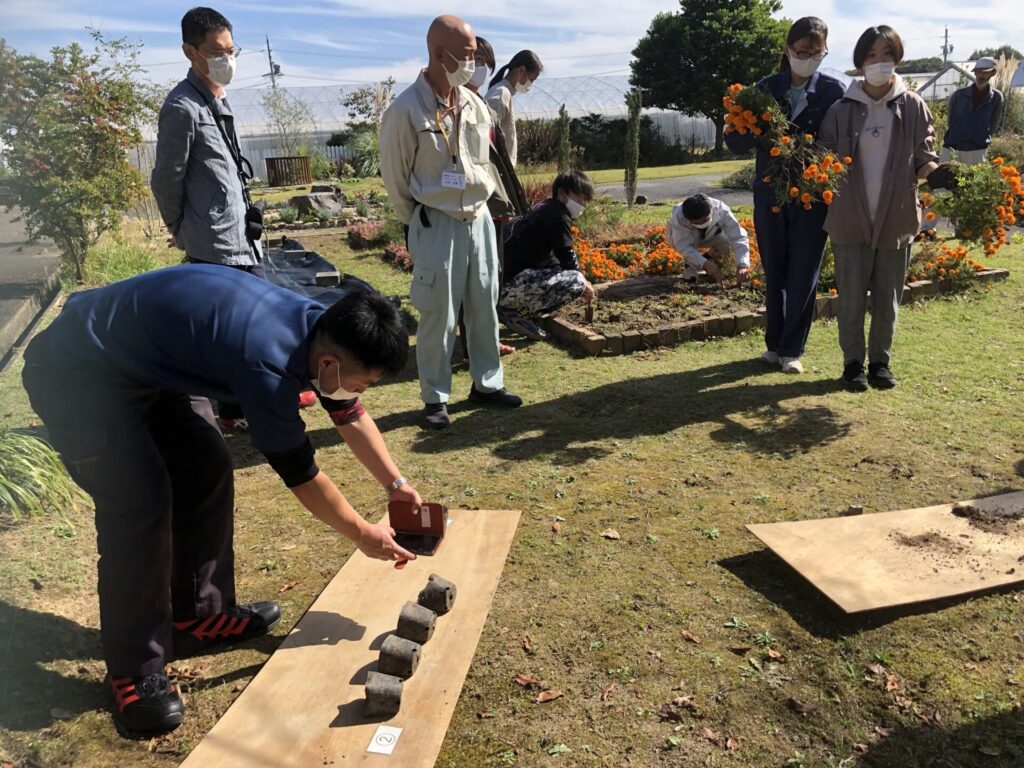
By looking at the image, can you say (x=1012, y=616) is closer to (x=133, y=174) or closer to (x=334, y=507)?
(x=334, y=507)

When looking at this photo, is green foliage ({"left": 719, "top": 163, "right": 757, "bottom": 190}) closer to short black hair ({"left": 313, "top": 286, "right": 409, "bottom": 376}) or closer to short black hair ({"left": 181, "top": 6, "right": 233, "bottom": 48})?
short black hair ({"left": 181, "top": 6, "right": 233, "bottom": 48})

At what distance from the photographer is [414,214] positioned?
4461 mm

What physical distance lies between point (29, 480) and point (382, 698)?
93.4 inches

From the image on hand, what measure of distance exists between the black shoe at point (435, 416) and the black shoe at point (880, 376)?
9.07 feet

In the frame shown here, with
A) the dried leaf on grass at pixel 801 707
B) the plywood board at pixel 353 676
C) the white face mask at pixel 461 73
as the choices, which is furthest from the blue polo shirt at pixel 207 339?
the white face mask at pixel 461 73

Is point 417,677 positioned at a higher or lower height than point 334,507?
lower

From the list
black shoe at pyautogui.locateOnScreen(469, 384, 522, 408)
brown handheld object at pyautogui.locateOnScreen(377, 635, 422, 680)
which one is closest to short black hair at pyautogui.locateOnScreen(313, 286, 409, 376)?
brown handheld object at pyautogui.locateOnScreen(377, 635, 422, 680)

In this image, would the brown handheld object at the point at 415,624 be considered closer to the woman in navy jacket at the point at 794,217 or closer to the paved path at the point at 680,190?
the woman in navy jacket at the point at 794,217

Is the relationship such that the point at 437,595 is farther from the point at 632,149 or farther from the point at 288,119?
the point at 288,119

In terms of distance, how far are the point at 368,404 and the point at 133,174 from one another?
18.5ft

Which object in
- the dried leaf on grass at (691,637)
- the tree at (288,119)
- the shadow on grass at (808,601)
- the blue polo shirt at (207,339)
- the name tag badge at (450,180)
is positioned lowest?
the dried leaf on grass at (691,637)

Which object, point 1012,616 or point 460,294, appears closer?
point 1012,616

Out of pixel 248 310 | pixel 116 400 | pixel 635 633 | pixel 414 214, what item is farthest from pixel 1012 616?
pixel 414 214

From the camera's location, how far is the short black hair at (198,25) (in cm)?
397
